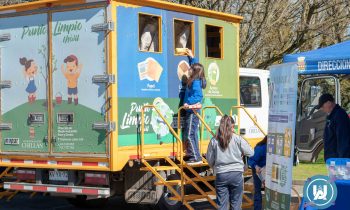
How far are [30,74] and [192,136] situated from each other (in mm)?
2693

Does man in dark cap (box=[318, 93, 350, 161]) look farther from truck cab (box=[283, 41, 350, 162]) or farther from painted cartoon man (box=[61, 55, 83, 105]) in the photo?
truck cab (box=[283, 41, 350, 162])

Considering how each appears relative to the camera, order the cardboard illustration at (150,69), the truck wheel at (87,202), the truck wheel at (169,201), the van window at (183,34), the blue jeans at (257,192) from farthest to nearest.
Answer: the truck wheel at (87,202)
the van window at (183,34)
the truck wheel at (169,201)
the cardboard illustration at (150,69)
the blue jeans at (257,192)

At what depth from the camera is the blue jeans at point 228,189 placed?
820 centimetres

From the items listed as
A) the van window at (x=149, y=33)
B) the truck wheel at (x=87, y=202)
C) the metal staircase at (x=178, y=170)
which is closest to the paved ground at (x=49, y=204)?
the truck wheel at (x=87, y=202)

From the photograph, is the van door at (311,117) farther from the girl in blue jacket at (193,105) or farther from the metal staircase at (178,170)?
the girl in blue jacket at (193,105)

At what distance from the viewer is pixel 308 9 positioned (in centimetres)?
1930

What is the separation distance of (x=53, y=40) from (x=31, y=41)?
46 centimetres

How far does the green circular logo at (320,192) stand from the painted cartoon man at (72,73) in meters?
4.37

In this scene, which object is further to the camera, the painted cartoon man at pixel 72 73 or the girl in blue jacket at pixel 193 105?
the girl in blue jacket at pixel 193 105

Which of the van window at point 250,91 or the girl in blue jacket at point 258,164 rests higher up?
the van window at point 250,91

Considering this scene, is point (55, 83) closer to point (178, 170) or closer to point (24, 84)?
point (24, 84)

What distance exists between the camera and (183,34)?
33.8 feet

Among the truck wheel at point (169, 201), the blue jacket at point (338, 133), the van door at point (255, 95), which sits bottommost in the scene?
the truck wheel at point (169, 201)

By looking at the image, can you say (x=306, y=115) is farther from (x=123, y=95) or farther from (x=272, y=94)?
(x=272, y=94)
